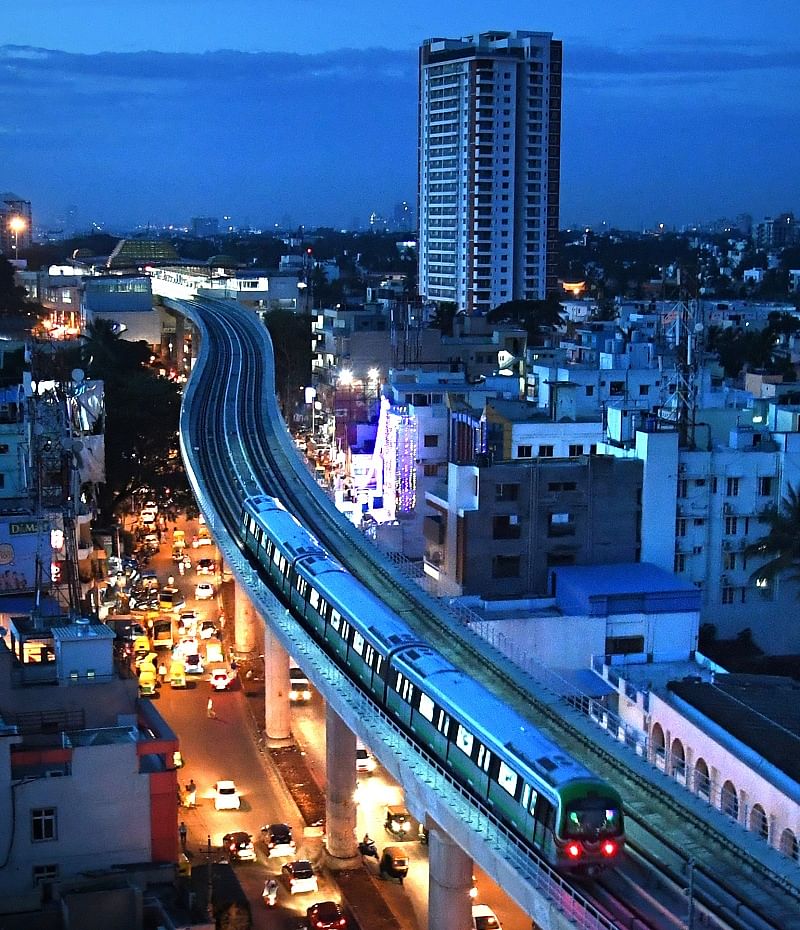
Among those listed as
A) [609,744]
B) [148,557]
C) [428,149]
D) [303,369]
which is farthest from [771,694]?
[428,149]

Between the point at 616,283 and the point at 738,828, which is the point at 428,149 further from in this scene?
the point at 738,828

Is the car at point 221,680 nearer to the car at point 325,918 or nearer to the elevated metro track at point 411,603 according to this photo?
the elevated metro track at point 411,603

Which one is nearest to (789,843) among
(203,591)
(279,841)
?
(279,841)

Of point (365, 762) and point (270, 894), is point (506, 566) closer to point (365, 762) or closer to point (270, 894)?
point (365, 762)

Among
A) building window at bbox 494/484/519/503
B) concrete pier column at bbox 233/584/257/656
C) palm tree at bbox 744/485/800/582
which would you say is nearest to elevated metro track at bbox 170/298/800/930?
concrete pier column at bbox 233/584/257/656

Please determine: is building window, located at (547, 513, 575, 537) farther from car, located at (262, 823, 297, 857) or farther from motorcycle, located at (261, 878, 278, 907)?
motorcycle, located at (261, 878, 278, 907)
